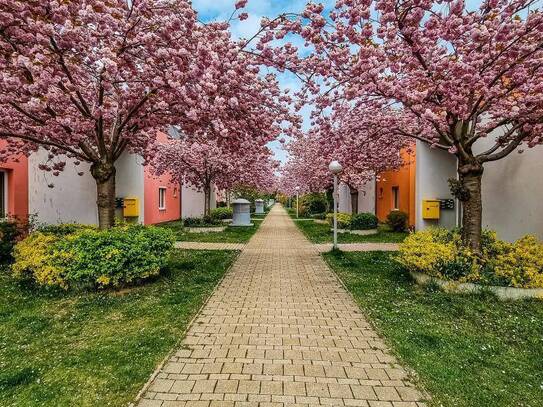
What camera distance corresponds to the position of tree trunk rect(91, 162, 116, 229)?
7.89m

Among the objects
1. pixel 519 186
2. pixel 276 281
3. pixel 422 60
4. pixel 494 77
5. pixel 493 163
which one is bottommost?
pixel 276 281

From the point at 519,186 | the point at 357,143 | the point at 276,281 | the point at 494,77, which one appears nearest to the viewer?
the point at 494,77

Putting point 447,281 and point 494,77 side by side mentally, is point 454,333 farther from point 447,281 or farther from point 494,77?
point 494,77

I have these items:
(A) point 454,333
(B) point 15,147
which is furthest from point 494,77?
(B) point 15,147

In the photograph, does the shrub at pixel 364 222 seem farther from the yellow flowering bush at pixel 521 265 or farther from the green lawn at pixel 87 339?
the green lawn at pixel 87 339

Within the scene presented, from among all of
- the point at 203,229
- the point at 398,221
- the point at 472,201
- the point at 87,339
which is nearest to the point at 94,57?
the point at 87,339

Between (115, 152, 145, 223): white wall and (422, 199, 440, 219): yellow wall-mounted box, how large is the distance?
1010 centimetres

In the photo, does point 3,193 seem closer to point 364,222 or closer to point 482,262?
point 482,262

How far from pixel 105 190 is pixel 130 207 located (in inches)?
204

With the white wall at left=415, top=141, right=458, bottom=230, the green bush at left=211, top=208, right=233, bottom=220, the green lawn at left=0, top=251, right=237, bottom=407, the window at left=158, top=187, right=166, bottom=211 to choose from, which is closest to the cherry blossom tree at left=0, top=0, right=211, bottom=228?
the green lawn at left=0, top=251, right=237, bottom=407

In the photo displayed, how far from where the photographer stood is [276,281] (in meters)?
8.01

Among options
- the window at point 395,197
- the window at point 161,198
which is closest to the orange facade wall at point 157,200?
the window at point 161,198

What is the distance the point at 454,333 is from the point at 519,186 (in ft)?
22.1

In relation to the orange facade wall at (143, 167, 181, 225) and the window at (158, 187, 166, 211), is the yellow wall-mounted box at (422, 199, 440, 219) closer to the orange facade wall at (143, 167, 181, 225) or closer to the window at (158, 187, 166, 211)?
the orange facade wall at (143, 167, 181, 225)
